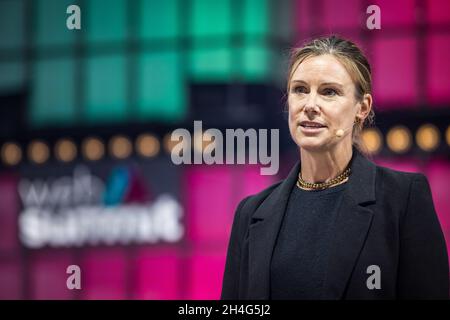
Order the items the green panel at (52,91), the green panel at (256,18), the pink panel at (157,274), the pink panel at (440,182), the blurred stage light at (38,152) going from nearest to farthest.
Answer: the pink panel at (440,182) → the green panel at (256,18) → the pink panel at (157,274) → the blurred stage light at (38,152) → the green panel at (52,91)

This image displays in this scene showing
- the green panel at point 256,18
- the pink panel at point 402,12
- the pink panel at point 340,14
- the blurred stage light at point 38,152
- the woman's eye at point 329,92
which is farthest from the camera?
the blurred stage light at point 38,152

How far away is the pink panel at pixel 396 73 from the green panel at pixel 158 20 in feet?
6.54

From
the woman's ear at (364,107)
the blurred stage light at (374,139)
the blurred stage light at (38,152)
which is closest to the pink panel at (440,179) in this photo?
the blurred stage light at (374,139)

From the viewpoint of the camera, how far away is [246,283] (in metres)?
1.85

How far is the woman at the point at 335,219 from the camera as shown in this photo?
1725 mm

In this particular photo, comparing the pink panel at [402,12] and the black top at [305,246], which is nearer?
the black top at [305,246]

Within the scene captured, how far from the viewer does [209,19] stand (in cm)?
759

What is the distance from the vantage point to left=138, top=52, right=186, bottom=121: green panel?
761 cm

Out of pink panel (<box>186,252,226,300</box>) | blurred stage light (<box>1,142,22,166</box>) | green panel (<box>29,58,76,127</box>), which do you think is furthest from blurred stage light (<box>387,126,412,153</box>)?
blurred stage light (<box>1,142,22,166</box>)

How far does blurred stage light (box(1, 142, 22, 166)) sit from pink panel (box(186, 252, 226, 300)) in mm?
2132

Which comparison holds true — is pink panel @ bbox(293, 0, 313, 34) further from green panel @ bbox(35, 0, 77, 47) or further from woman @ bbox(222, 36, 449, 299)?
woman @ bbox(222, 36, 449, 299)

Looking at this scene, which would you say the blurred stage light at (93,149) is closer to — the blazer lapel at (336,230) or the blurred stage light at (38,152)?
the blurred stage light at (38,152)

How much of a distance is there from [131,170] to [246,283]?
19.5 ft
